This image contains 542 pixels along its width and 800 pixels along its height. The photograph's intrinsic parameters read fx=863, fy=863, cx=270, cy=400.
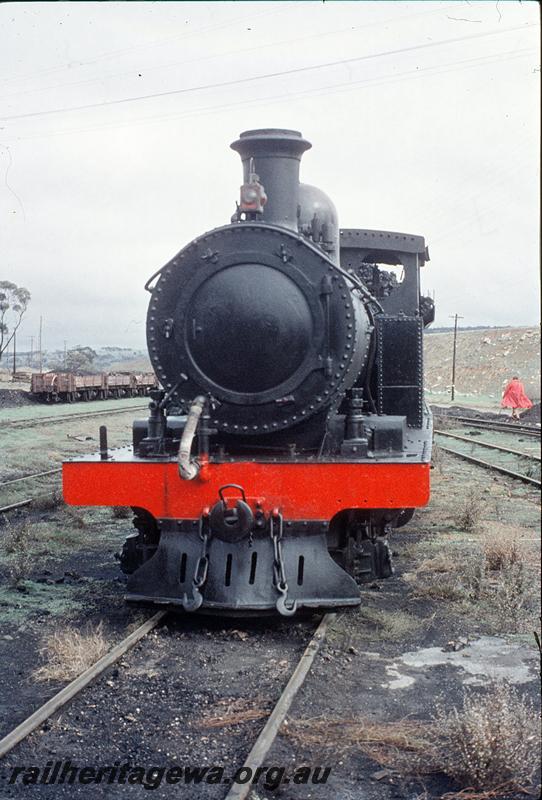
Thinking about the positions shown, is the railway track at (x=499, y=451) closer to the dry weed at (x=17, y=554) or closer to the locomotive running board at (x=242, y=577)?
the locomotive running board at (x=242, y=577)

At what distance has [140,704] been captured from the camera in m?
4.04

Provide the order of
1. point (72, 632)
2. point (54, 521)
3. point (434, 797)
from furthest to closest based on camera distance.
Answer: point (54, 521) → point (72, 632) → point (434, 797)

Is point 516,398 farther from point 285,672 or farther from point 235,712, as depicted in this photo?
point 235,712

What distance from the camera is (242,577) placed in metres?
5.16

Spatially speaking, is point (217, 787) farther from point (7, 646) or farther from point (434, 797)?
point (7, 646)

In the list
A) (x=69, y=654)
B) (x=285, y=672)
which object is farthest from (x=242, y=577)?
(x=69, y=654)

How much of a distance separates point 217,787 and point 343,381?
2.73 metres

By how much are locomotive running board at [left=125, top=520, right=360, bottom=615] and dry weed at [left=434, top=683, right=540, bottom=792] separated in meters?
1.74

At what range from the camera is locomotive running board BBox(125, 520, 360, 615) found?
5113 millimetres

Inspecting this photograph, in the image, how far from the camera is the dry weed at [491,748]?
125 inches

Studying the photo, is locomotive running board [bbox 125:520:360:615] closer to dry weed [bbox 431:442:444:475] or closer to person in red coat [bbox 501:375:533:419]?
person in red coat [bbox 501:375:533:419]

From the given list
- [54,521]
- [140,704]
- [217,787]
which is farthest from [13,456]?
[217,787]

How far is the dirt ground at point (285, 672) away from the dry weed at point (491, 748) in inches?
3.0

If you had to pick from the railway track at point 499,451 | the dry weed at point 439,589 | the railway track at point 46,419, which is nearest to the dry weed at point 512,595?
the dry weed at point 439,589
